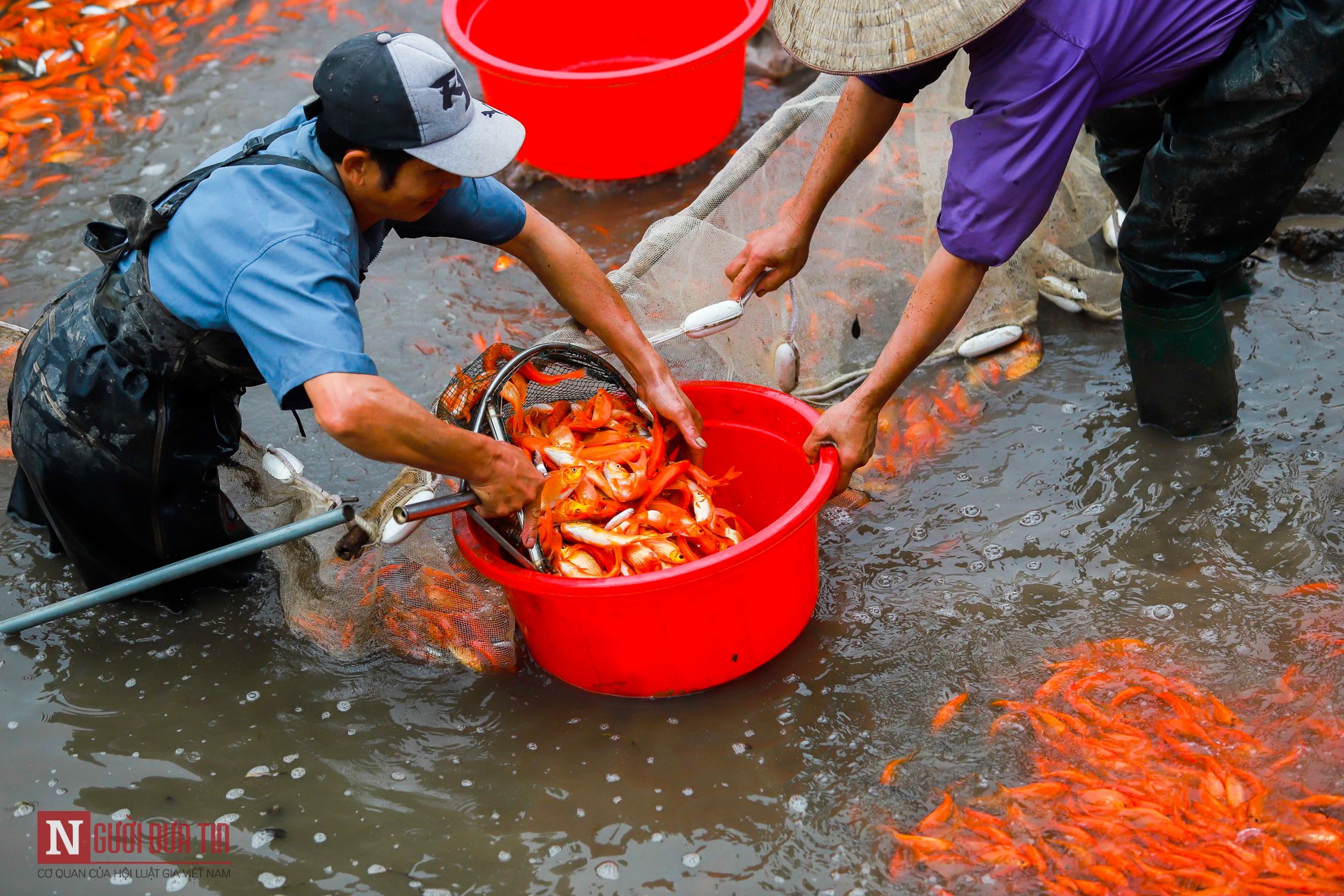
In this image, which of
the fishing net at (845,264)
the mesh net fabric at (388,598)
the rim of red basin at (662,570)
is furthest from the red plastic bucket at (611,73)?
the rim of red basin at (662,570)

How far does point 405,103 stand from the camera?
2451 millimetres

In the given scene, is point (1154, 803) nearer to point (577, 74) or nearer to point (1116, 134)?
point (1116, 134)

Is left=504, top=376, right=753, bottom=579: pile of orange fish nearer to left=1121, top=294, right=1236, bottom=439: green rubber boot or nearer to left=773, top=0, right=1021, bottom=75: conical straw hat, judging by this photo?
left=773, top=0, right=1021, bottom=75: conical straw hat

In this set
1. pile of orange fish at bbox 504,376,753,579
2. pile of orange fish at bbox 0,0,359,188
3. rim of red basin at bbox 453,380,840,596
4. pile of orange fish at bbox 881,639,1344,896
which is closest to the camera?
pile of orange fish at bbox 881,639,1344,896

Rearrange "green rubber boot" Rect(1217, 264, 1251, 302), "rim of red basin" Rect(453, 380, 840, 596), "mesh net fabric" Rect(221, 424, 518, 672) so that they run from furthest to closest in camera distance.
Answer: "green rubber boot" Rect(1217, 264, 1251, 302), "mesh net fabric" Rect(221, 424, 518, 672), "rim of red basin" Rect(453, 380, 840, 596)

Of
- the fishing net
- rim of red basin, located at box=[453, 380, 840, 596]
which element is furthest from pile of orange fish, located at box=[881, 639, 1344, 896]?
the fishing net

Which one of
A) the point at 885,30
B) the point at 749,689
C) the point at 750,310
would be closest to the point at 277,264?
the point at 885,30

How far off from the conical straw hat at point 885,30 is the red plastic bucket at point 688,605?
104cm

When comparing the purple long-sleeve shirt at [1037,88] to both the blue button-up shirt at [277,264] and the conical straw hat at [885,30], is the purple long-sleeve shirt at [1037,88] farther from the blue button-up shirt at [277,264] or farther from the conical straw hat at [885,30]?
the blue button-up shirt at [277,264]

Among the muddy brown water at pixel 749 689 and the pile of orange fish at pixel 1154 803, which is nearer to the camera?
the pile of orange fish at pixel 1154 803

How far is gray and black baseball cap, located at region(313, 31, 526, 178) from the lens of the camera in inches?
96.9

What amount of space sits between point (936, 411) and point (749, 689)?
57.8 inches

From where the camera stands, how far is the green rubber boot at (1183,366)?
347 cm

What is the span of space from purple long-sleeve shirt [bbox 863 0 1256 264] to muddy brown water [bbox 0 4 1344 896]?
1.19 meters
